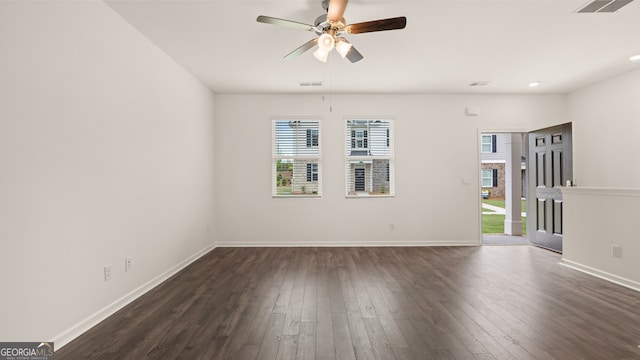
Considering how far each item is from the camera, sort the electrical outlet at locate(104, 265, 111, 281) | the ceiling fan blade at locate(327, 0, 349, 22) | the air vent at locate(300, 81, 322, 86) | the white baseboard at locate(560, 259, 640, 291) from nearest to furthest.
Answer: the ceiling fan blade at locate(327, 0, 349, 22), the electrical outlet at locate(104, 265, 111, 281), the white baseboard at locate(560, 259, 640, 291), the air vent at locate(300, 81, 322, 86)

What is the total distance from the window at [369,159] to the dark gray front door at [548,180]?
2605mm

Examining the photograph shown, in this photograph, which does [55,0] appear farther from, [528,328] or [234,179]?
[528,328]

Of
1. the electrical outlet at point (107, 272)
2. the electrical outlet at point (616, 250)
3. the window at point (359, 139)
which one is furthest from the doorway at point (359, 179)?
the electrical outlet at point (107, 272)

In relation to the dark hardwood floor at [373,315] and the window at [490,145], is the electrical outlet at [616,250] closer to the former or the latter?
the dark hardwood floor at [373,315]

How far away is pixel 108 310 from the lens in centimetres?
264

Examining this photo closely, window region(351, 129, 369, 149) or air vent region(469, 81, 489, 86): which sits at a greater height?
air vent region(469, 81, 489, 86)

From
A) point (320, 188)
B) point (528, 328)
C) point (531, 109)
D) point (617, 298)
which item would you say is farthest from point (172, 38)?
point (531, 109)

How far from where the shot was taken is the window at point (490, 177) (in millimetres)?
15836

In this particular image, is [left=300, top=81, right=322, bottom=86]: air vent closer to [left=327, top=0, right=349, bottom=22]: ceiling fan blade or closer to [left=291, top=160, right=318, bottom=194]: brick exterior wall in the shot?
[left=291, top=160, right=318, bottom=194]: brick exterior wall

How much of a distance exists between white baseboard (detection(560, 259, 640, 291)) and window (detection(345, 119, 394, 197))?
2723mm

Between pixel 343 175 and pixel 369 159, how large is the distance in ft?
1.88

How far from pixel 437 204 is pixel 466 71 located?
2.28 meters

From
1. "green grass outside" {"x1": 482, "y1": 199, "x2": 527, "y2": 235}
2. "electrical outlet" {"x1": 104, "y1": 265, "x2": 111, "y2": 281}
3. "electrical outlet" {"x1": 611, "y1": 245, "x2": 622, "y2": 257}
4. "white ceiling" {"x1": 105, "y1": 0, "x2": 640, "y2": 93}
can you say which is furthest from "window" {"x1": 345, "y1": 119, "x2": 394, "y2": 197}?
"electrical outlet" {"x1": 104, "y1": 265, "x2": 111, "y2": 281}

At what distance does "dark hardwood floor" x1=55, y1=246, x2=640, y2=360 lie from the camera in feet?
6.87
